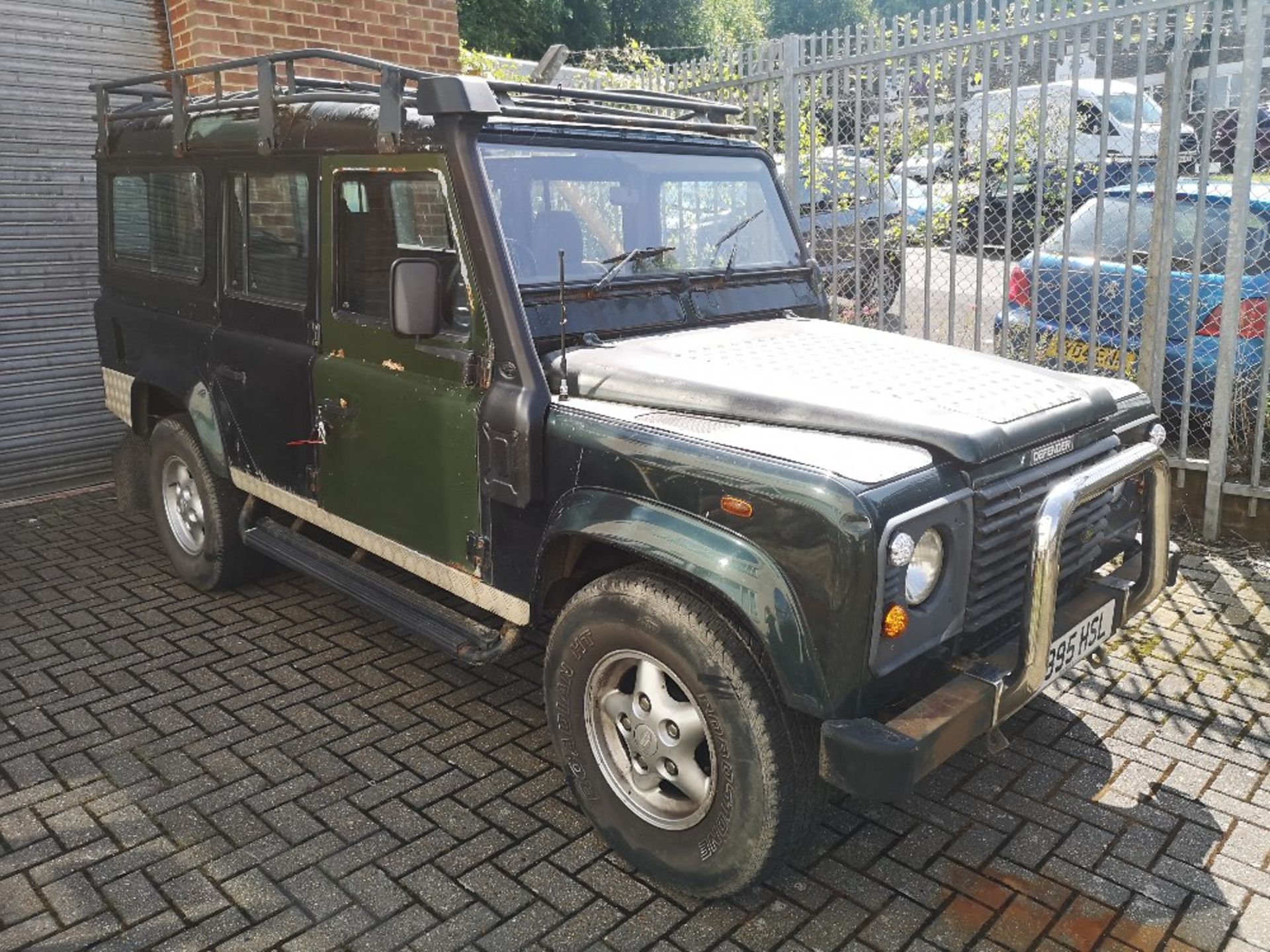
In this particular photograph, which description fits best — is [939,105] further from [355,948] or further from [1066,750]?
[355,948]

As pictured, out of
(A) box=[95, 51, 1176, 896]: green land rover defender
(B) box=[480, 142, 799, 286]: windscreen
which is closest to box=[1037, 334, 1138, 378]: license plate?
(A) box=[95, 51, 1176, 896]: green land rover defender

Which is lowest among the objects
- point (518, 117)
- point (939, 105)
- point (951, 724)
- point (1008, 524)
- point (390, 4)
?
point (951, 724)

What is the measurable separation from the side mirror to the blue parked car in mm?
4000

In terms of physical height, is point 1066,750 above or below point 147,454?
below

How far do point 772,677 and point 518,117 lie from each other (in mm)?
2073

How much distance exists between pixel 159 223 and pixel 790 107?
13.4 feet

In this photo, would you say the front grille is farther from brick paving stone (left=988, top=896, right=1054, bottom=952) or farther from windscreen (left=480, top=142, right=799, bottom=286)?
windscreen (left=480, top=142, right=799, bottom=286)

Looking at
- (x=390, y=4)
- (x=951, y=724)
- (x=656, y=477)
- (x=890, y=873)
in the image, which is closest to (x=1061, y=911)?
(x=890, y=873)

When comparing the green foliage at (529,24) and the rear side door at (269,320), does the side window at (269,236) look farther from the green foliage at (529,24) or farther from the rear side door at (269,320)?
the green foliage at (529,24)

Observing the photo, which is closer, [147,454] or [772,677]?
[772,677]

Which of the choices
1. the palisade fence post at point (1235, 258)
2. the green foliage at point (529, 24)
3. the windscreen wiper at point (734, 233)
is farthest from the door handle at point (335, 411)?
the green foliage at point (529, 24)

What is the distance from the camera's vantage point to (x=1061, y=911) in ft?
9.70

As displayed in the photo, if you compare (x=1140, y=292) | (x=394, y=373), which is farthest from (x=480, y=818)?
(x=1140, y=292)

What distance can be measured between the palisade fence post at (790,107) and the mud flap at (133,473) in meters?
→ 4.29
